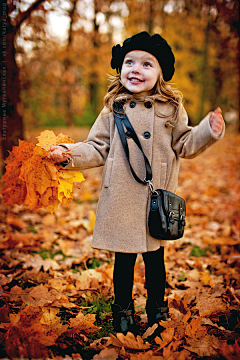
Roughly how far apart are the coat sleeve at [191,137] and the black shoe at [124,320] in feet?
3.68

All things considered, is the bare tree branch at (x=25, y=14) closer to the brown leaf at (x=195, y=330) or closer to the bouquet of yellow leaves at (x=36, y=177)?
the bouquet of yellow leaves at (x=36, y=177)

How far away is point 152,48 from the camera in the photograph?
6.11ft

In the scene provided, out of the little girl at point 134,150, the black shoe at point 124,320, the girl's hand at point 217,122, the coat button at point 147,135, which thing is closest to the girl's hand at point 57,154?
the little girl at point 134,150

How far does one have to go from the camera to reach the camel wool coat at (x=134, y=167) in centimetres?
185

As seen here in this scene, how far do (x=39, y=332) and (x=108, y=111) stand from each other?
1435 mm

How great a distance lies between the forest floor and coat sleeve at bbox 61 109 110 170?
0.97m

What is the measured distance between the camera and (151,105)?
1.92m

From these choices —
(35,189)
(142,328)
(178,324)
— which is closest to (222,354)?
(178,324)

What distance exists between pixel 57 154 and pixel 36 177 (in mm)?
188

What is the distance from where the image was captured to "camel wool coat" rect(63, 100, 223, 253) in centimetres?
185

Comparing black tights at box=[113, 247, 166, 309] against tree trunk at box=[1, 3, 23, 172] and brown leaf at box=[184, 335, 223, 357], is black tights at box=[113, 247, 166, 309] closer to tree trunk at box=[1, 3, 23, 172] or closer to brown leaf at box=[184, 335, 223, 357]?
brown leaf at box=[184, 335, 223, 357]

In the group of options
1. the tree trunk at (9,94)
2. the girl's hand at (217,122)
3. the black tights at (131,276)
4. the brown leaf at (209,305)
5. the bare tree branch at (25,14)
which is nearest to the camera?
the girl's hand at (217,122)

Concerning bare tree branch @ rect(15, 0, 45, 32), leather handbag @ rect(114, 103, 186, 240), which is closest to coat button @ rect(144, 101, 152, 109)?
leather handbag @ rect(114, 103, 186, 240)

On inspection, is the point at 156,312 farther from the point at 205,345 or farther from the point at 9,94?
the point at 9,94
